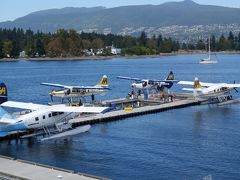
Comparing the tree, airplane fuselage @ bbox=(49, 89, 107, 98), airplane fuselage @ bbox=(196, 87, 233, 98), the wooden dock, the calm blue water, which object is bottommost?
the calm blue water

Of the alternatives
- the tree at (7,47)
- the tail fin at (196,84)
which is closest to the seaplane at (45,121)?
the tail fin at (196,84)

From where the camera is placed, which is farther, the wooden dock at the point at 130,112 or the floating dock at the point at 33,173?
the wooden dock at the point at 130,112

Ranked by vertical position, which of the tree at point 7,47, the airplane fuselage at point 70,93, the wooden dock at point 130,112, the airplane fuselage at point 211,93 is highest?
the tree at point 7,47

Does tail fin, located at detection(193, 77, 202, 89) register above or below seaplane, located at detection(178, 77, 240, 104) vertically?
above

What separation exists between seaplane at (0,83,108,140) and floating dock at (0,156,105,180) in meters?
7.55

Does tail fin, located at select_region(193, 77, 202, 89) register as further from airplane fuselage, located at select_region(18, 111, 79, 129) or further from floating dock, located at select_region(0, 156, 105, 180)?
floating dock, located at select_region(0, 156, 105, 180)

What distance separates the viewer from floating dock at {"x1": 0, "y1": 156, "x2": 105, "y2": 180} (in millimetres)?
24500

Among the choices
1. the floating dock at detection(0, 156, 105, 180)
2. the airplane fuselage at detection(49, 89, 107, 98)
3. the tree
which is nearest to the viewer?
the floating dock at detection(0, 156, 105, 180)

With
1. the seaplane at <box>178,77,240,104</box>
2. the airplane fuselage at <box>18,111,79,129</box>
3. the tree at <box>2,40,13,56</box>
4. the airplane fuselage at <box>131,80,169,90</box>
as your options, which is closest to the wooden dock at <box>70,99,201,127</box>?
the seaplane at <box>178,77,240,104</box>

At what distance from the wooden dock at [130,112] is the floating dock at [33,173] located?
56.3 feet

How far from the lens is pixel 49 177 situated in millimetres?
24562

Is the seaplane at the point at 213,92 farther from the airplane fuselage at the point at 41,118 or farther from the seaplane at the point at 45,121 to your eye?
the airplane fuselage at the point at 41,118

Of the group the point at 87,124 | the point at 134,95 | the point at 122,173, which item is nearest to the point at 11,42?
the point at 134,95

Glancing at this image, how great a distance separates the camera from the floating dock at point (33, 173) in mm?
24500
